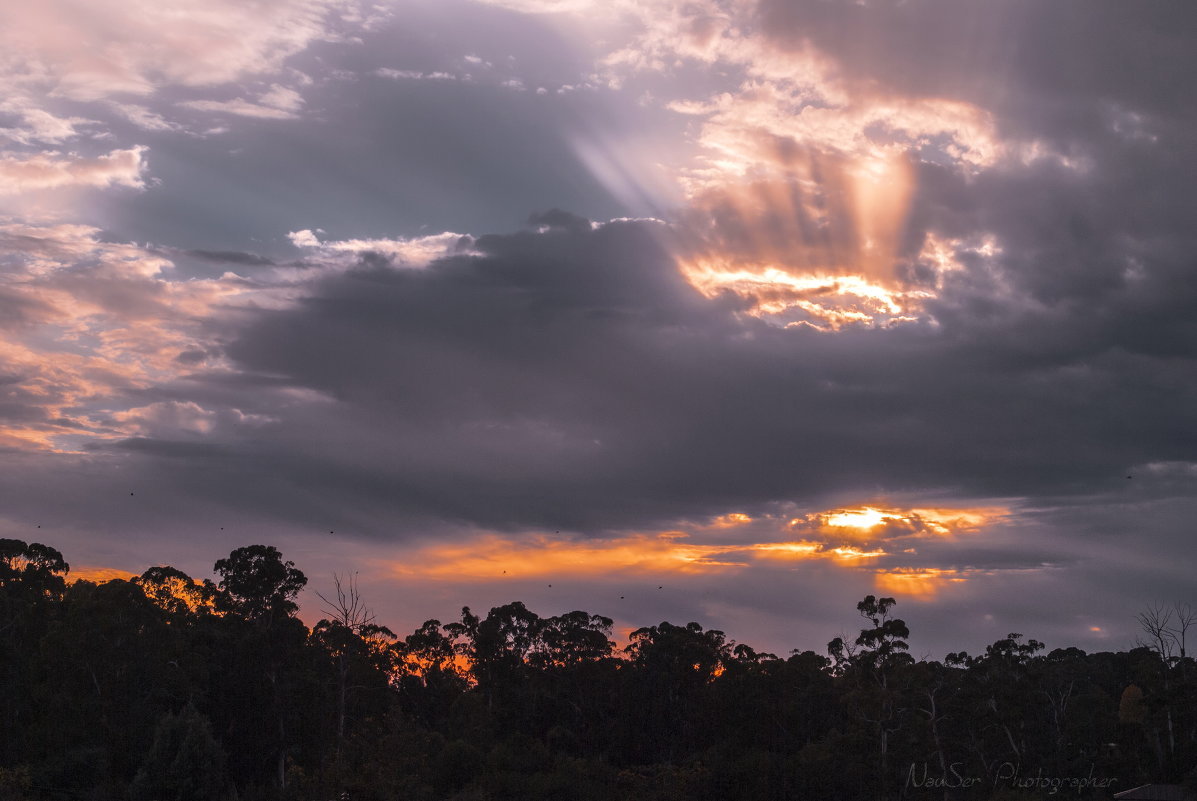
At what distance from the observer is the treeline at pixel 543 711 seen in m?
68.8

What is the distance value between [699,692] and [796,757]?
50.7 ft

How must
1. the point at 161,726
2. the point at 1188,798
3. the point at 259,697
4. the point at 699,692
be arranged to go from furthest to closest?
1. the point at 699,692
2. the point at 259,697
3. the point at 161,726
4. the point at 1188,798

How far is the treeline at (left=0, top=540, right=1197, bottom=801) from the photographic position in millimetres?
68750

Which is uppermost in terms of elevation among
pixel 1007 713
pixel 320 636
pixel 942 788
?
pixel 320 636

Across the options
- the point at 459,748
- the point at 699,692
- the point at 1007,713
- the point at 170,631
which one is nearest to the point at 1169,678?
the point at 1007,713

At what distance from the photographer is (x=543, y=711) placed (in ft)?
305

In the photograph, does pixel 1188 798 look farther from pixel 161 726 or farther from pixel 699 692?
pixel 161 726

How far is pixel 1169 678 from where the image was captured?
82.6 m
